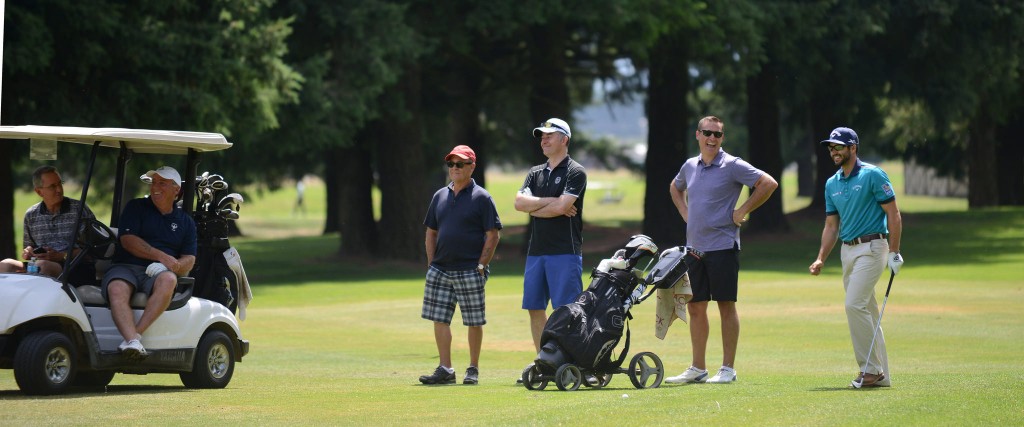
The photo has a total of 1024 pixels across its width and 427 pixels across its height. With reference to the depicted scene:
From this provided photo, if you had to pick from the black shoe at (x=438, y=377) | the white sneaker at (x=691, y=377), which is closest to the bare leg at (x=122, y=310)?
the black shoe at (x=438, y=377)

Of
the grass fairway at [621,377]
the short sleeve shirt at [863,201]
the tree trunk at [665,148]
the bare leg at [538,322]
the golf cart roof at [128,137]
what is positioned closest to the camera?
the grass fairway at [621,377]

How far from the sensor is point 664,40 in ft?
112

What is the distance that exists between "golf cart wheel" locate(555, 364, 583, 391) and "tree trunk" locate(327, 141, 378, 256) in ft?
85.6

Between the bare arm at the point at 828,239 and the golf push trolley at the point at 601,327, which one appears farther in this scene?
the bare arm at the point at 828,239

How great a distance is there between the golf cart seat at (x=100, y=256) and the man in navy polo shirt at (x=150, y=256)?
8cm

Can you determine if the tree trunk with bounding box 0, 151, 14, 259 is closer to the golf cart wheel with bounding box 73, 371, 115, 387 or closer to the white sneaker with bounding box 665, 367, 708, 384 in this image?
the golf cart wheel with bounding box 73, 371, 115, 387

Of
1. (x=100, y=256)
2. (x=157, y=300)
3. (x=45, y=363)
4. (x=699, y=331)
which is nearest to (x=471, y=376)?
(x=699, y=331)

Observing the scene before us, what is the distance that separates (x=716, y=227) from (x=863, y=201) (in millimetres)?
1149

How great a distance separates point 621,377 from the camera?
12.2m

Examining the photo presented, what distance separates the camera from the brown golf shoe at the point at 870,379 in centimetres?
1033

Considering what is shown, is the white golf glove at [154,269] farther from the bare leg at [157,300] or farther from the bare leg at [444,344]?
the bare leg at [444,344]

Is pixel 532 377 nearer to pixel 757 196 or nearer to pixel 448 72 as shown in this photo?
pixel 757 196

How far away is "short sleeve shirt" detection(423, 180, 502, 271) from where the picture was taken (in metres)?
11.7

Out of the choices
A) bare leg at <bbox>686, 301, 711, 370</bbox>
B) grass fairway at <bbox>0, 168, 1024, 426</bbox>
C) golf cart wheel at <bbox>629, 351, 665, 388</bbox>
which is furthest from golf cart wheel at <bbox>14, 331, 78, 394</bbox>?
bare leg at <bbox>686, 301, 711, 370</bbox>
